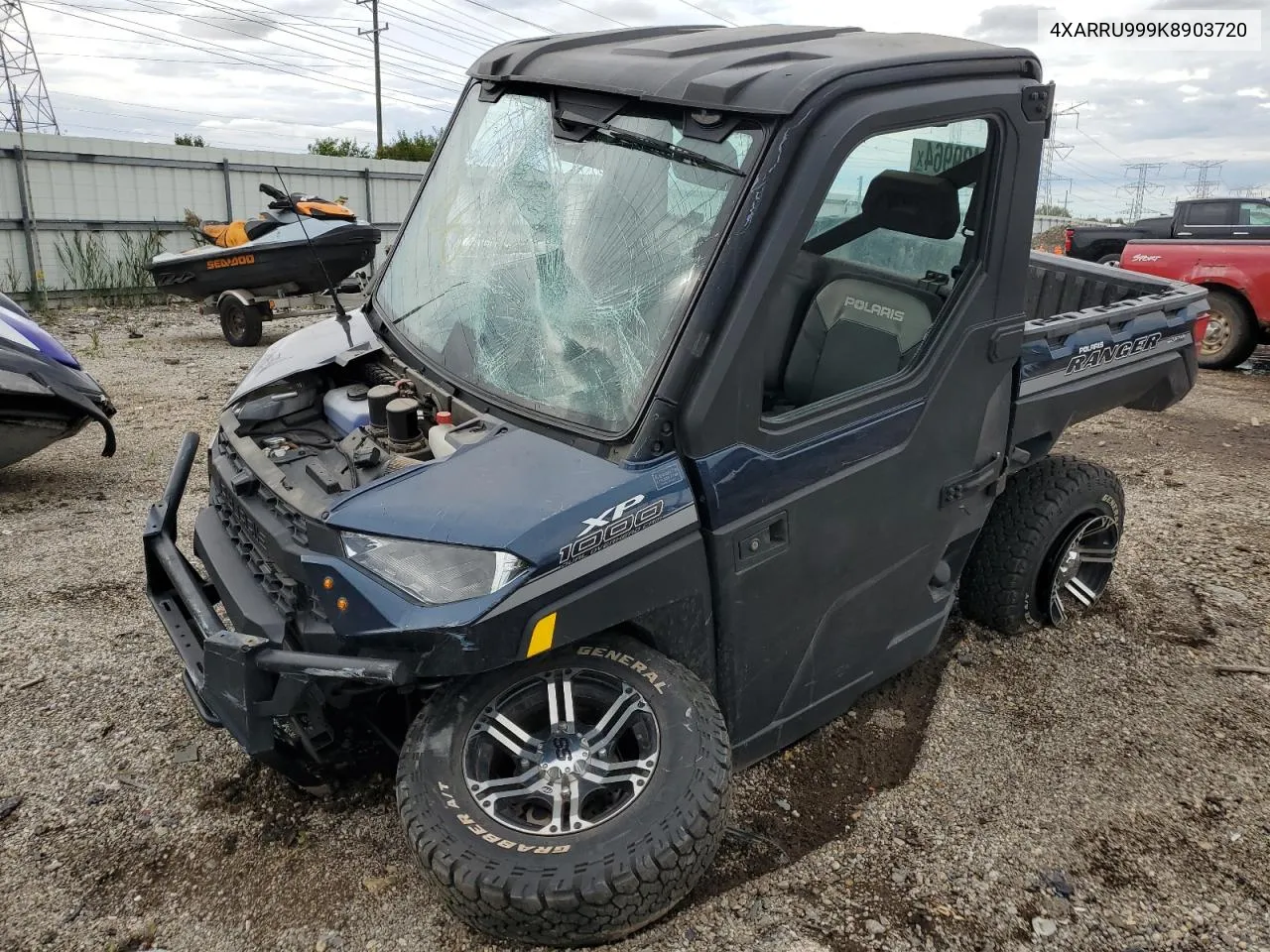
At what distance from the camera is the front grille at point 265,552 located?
8.26ft

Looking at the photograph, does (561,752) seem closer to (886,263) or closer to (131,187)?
(886,263)

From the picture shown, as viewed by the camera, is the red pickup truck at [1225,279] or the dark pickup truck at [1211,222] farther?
the dark pickup truck at [1211,222]

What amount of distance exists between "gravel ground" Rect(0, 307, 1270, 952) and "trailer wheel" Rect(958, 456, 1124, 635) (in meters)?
0.16

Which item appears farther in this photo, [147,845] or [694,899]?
[147,845]

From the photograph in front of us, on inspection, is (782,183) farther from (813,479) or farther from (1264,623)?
(1264,623)

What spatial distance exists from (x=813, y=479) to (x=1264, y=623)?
A: 2850 millimetres

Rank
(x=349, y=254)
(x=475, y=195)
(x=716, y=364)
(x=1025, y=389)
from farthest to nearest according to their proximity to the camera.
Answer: (x=349, y=254) < (x=1025, y=389) < (x=475, y=195) < (x=716, y=364)

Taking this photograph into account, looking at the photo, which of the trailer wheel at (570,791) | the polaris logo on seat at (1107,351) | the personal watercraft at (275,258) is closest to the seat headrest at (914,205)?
the polaris logo on seat at (1107,351)

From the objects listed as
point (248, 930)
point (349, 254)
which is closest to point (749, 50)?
point (248, 930)

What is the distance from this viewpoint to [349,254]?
34.2 feet

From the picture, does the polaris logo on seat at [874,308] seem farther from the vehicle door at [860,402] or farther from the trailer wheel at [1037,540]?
the trailer wheel at [1037,540]

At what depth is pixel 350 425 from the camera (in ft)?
10.4


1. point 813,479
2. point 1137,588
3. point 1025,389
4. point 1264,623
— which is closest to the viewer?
point 813,479

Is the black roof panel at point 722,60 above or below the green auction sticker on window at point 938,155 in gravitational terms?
above
